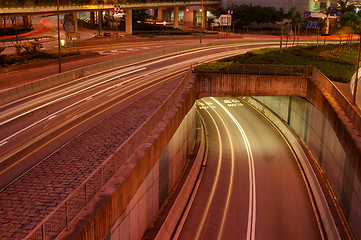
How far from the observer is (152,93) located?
36.6 meters

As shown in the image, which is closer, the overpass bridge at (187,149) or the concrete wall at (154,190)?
the overpass bridge at (187,149)

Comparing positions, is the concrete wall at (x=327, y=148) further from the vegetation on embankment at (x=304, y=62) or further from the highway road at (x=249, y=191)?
the vegetation on embankment at (x=304, y=62)

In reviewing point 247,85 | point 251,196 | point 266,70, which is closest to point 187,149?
point 251,196

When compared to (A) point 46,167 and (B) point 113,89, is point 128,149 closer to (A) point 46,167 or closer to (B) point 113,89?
(A) point 46,167

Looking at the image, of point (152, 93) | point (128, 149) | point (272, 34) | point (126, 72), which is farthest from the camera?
point (272, 34)

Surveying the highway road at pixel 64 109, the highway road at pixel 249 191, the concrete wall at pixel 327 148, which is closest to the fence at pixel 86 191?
the highway road at pixel 64 109

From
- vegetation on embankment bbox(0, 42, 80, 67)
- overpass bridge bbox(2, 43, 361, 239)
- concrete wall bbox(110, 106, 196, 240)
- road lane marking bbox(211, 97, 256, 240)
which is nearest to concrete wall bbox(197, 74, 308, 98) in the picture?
overpass bridge bbox(2, 43, 361, 239)

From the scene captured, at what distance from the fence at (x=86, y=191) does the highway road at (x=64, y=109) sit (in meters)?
4.74

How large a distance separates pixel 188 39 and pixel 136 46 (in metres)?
18.9

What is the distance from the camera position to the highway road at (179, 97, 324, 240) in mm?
23203

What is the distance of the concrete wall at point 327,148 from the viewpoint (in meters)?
20.9

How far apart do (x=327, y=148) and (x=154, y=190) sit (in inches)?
524

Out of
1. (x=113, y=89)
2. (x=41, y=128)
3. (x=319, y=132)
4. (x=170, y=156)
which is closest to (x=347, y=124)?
(x=319, y=132)

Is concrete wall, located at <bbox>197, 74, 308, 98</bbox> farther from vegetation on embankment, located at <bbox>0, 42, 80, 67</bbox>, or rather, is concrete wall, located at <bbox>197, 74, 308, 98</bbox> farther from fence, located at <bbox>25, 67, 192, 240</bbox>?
vegetation on embankment, located at <bbox>0, 42, 80, 67</bbox>
